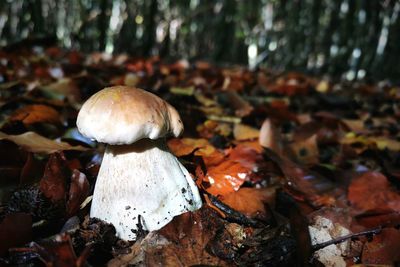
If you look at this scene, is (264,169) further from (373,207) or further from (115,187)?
(115,187)

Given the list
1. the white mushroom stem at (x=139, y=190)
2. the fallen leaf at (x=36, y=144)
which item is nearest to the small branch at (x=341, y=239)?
the white mushroom stem at (x=139, y=190)

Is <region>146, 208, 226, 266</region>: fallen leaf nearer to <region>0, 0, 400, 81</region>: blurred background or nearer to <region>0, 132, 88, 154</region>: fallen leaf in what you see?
<region>0, 132, 88, 154</region>: fallen leaf

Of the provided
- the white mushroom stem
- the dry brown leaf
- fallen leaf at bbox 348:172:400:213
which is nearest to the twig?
the white mushroom stem

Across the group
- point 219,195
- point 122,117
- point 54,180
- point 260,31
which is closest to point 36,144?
point 54,180

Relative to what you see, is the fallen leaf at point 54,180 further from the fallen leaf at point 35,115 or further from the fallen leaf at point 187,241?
the fallen leaf at point 35,115

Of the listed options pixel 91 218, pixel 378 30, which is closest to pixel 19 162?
pixel 91 218

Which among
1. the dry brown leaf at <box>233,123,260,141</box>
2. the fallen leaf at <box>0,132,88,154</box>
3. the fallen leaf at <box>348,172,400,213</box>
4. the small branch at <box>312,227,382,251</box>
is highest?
the fallen leaf at <box>0,132,88,154</box>

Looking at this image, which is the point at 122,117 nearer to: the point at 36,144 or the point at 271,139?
the point at 36,144
